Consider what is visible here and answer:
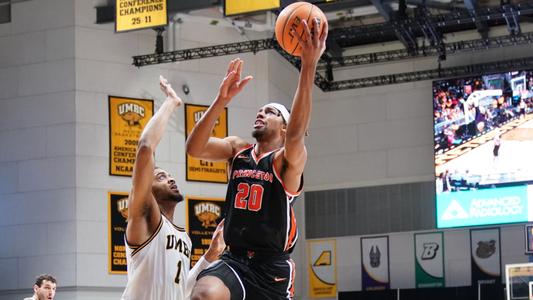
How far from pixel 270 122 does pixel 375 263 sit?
1370cm

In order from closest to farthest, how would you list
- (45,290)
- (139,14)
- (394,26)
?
(45,290), (139,14), (394,26)

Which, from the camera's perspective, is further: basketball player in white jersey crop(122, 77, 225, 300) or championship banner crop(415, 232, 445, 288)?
championship banner crop(415, 232, 445, 288)

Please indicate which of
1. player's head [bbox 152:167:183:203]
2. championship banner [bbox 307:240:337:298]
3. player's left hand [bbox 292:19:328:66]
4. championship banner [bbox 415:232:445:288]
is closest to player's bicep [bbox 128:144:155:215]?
player's head [bbox 152:167:183:203]

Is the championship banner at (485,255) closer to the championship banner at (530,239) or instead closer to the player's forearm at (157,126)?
the championship banner at (530,239)

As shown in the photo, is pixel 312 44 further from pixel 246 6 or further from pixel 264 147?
pixel 246 6

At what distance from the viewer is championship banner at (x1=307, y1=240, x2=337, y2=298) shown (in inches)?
789

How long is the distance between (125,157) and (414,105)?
6.23 meters

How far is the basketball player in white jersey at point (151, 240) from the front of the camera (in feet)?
22.6

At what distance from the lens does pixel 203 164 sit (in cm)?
1838

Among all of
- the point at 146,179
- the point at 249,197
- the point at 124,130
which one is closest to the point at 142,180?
the point at 146,179

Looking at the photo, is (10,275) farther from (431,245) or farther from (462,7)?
(462,7)

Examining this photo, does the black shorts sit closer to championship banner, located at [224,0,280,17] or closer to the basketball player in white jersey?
the basketball player in white jersey

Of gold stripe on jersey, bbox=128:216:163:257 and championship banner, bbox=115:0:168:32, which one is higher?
championship banner, bbox=115:0:168:32

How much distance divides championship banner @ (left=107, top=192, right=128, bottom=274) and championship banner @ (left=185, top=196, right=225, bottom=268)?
1.25 m
